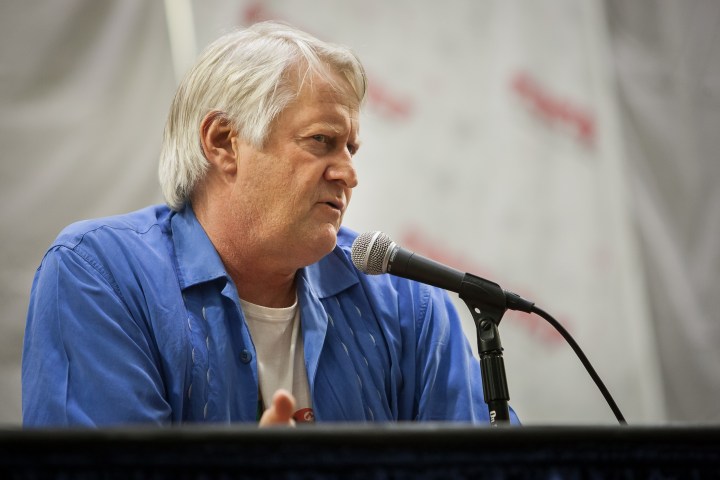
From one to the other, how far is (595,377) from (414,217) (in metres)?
1.39

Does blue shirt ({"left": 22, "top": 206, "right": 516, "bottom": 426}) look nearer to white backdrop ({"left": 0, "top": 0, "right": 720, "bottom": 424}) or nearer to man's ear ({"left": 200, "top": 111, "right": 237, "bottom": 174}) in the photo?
man's ear ({"left": 200, "top": 111, "right": 237, "bottom": 174})

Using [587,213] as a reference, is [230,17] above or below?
above

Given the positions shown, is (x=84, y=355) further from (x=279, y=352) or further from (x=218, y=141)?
Result: (x=218, y=141)

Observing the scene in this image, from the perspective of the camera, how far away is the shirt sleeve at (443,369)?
6.07ft

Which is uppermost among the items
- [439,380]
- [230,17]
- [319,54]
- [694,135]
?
[230,17]

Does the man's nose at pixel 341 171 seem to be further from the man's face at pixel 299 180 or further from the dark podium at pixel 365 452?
the dark podium at pixel 365 452

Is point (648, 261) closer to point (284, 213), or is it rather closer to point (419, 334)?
point (419, 334)

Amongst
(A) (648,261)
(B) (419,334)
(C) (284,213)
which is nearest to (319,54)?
(C) (284,213)

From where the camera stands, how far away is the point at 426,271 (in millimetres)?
1532

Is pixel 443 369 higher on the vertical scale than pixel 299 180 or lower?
lower

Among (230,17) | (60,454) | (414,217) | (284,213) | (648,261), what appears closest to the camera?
(60,454)

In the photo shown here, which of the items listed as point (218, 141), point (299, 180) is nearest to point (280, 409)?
point (299, 180)

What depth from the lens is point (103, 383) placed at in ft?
4.82

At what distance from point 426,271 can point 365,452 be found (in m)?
0.66
